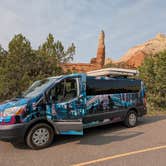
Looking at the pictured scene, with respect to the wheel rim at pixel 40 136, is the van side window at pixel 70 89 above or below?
above

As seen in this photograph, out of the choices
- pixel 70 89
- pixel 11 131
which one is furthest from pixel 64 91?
pixel 11 131

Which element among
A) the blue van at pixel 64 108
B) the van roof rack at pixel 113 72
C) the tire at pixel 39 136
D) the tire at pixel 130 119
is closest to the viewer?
the blue van at pixel 64 108

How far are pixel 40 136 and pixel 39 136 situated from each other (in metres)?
0.03

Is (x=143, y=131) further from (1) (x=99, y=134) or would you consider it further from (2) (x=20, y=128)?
(2) (x=20, y=128)

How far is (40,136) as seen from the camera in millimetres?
5383

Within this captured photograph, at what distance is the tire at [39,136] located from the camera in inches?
206

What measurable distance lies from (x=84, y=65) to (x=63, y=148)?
3978 centimetres

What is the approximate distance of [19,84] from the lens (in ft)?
46.2

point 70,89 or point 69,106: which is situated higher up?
point 70,89

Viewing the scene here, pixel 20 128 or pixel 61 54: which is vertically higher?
pixel 61 54

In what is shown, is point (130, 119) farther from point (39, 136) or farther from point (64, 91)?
point (39, 136)

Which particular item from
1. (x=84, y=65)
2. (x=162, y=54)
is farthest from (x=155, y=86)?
(x=84, y=65)

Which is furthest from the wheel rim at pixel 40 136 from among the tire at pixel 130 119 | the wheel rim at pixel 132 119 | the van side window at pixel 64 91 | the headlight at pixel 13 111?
the wheel rim at pixel 132 119

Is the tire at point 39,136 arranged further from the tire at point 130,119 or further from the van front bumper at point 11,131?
the tire at point 130,119
